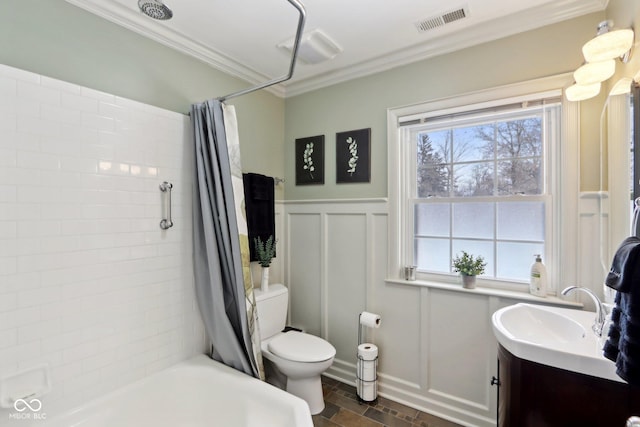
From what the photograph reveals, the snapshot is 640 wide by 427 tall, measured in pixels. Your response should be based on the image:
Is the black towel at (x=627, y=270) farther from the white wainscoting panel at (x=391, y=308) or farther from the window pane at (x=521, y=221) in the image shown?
the window pane at (x=521, y=221)

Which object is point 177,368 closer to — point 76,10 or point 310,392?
point 310,392

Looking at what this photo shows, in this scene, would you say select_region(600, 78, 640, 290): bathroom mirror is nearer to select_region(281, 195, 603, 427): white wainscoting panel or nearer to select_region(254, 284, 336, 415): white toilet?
select_region(281, 195, 603, 427): white wainscoting panel

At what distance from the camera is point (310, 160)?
2.65m

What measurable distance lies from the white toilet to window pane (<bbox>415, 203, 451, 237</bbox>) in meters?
1.08

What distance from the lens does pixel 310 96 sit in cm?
266

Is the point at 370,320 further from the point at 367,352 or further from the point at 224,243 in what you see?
the point at 224,243

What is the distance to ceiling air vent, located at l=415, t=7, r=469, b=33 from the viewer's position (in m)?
1.73

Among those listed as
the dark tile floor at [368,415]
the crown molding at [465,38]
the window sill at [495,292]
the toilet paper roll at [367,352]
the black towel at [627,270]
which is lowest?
the dark tile floor at [368,415]

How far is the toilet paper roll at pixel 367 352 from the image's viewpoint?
215cm

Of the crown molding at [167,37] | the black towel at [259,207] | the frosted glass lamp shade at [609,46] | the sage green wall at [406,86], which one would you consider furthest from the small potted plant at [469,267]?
the crown molding at [167,37]

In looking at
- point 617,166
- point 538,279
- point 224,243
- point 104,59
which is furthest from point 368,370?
point 104,59

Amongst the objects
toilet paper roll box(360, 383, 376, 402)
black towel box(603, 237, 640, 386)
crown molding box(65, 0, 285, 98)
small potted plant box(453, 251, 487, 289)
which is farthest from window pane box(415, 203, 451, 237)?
crown molding box(65, 0, 285, 98)

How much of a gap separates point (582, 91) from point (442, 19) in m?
0.85

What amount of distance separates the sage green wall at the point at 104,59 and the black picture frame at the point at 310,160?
470 millimetres
